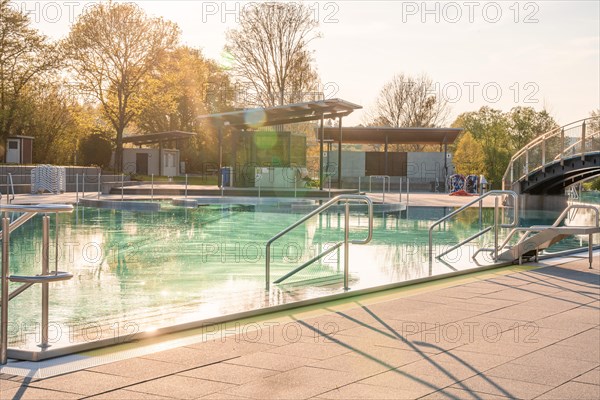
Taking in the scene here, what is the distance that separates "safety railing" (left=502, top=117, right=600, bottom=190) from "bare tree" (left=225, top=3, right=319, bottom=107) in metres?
21.1

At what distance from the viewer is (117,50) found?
165ft

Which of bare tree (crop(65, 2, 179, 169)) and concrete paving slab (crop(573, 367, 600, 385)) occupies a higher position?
bare tree (crop(65, 2, 179, 169))

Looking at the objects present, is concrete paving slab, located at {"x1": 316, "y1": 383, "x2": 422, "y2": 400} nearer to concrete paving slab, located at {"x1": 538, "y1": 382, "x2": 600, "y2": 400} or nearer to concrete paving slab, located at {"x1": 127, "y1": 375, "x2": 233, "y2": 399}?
concrete paving slab, located at {"x1": 127, "y1": 375, "x2": 233, "y2": 399}

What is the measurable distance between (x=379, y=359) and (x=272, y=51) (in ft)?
165

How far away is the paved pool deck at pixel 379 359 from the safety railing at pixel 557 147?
23523 millimetres

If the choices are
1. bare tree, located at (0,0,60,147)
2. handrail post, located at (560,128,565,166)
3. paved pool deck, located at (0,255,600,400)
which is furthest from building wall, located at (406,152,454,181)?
paved pool deck, located at (0,255,600,400)

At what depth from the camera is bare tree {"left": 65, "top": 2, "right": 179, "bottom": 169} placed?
49.8 metres

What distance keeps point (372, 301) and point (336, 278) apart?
1679 millimetres

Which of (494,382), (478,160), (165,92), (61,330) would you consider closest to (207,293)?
(61,330)

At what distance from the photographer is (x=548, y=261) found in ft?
42.2

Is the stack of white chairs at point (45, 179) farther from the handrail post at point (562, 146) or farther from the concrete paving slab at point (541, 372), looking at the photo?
the concrete paving slab at point (541, 372)

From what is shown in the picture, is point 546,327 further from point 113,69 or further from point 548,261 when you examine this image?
point 113,69

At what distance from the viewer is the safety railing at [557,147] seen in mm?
30953

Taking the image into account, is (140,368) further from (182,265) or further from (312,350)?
(182,265)
